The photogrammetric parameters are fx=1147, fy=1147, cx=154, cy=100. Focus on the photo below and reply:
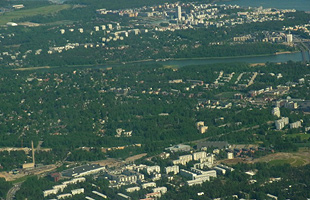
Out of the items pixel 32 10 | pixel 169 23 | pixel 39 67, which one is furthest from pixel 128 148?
pixel 32 10

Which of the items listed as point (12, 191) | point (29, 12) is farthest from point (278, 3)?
point (12, 191)

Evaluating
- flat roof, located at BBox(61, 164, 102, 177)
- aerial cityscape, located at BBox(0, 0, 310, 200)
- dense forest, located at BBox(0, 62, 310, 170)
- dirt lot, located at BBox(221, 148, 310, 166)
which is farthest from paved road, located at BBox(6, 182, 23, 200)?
dirt lot, located at BBox(221, 148, 310, 166)

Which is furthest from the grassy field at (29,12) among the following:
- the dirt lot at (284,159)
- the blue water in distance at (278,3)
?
the dirt lot at (284,159)

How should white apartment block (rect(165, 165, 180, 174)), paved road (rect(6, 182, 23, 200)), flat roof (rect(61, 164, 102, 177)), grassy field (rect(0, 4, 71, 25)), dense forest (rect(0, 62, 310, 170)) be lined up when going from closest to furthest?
1. paved road (rect(6, 182, 23, 200))
2. white apartment block (rect(165, 165, 180, 174))
3. flat roof (rect(61, 164, 102, 177))
4. dense forest (rect(0, 62, 310, 170))
5. grassy field (rect(0, 4, 71, 25))

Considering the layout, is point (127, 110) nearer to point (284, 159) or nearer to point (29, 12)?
point (284, 159)

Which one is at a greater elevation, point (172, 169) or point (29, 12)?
point (172, 169)

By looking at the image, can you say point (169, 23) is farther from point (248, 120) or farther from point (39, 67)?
point (248, 120)

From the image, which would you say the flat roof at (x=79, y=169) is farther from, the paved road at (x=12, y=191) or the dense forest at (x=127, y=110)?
the paved road at (x=12, y=191)

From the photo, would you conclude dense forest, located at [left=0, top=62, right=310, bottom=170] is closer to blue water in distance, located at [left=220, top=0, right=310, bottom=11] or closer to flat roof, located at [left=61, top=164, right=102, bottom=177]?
flat roof, located at [left=61, top=164, right=102, bottom=177]
